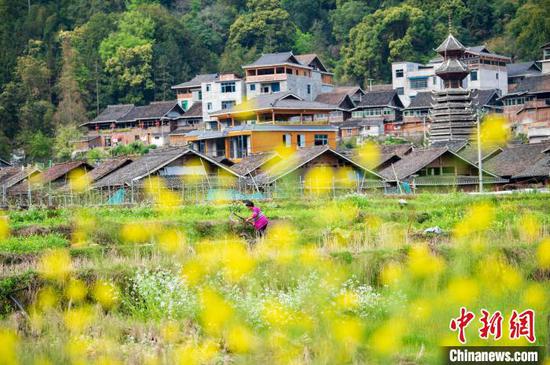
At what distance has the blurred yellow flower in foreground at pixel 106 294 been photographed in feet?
52.8

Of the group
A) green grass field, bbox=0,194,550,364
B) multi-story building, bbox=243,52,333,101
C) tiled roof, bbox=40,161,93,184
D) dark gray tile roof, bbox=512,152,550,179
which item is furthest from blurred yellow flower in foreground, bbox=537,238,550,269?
multi-story building, bbox=243,52,333,101

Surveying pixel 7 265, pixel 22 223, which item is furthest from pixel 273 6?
pixel 7 265

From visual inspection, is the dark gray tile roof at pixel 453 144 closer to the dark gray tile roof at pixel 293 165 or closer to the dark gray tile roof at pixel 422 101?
the dark gray tile roof at pixel 293 165

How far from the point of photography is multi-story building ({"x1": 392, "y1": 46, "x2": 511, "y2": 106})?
6200cm

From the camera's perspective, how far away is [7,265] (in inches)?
716

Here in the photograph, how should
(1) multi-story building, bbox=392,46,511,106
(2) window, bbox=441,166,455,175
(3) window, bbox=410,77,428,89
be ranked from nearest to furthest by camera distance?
1. (2) window, bbox=441,166,455,175
2. (1) multi-story building, bbox=392,46,511,106
3. (3) window, bbox=410,77,428,89

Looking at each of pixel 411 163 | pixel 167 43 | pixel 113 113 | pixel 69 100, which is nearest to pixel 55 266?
pixel 411 163

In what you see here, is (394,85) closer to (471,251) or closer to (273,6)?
(273,6)

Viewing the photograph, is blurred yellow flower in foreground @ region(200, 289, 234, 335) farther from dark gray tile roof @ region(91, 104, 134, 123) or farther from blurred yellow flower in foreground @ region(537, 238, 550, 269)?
dark gray tile roof @ region(91, 104, 134, 123)

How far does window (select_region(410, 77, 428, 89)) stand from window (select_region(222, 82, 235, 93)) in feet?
38.5

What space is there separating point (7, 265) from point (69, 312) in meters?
3.66

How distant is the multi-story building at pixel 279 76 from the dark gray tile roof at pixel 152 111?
5.46 metres

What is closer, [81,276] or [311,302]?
[311,302]

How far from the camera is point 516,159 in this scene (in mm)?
36906
